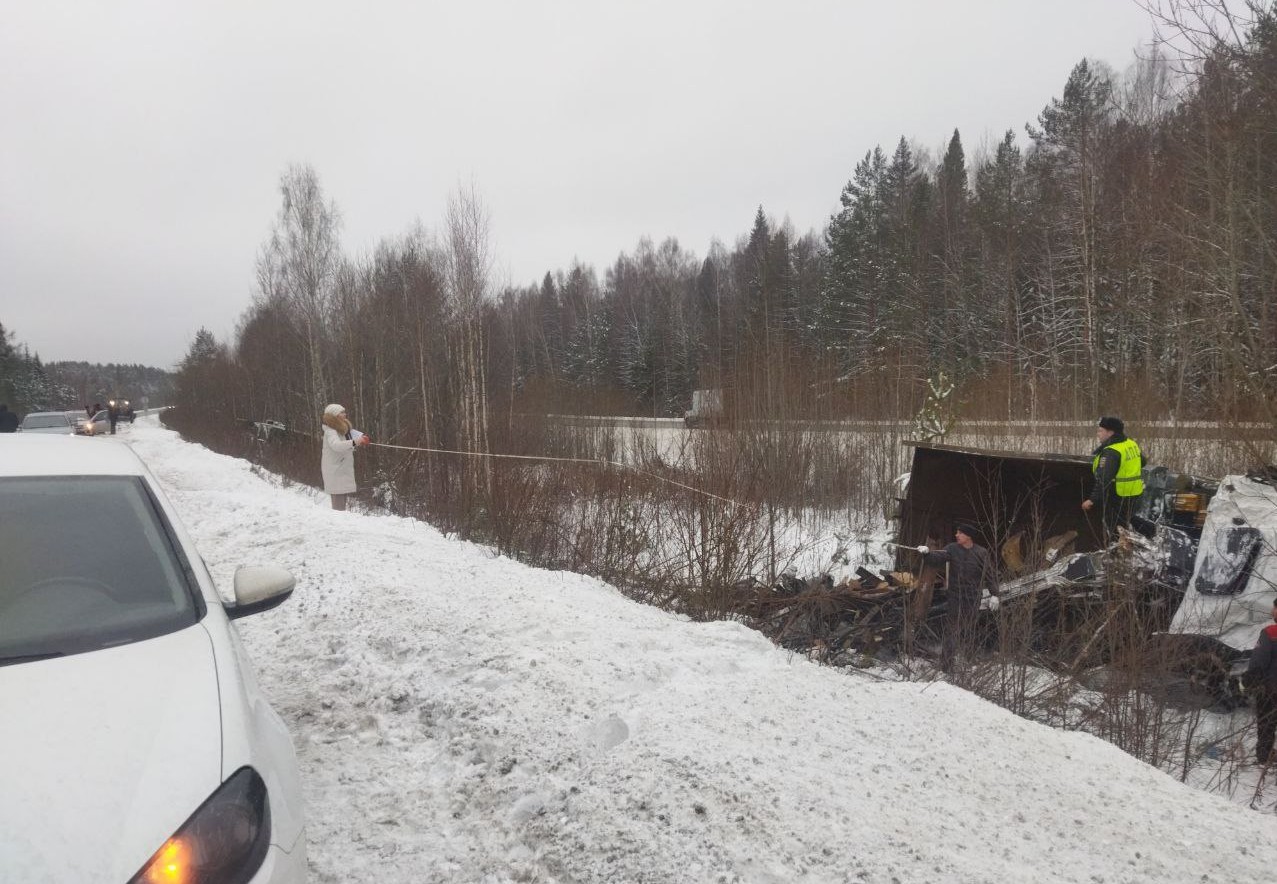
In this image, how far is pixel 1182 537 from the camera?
7566 mm

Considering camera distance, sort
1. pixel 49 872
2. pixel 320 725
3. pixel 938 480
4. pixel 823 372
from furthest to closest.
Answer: pixel 823 372 → pixel 938 480 → pixel 320 725 → pixel 49 872

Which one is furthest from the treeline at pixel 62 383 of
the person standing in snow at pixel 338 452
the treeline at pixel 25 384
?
the person standing in snow at pixel 338 452

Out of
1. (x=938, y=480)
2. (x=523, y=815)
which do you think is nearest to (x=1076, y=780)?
(x=523, y=815)

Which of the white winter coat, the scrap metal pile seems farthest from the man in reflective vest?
the white winter coat

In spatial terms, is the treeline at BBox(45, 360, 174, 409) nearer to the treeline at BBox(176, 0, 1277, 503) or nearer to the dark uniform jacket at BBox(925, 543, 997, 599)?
the treeline at BBox(176, 0, 1277, 503)

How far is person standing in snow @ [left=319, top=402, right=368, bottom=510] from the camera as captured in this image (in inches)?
376

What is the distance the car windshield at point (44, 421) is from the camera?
76.0 ft

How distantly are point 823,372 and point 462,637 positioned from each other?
11117mm

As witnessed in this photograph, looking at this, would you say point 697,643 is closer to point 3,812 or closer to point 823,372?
point 3,812

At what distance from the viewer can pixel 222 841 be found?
1622 mm

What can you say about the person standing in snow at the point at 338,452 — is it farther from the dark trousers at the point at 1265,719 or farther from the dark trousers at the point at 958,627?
the dark trousers at the point at 1265,719

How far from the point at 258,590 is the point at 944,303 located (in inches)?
1111

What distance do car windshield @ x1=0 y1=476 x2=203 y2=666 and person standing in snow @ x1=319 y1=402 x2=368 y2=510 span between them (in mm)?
6730

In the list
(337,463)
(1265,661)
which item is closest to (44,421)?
(337,463)
